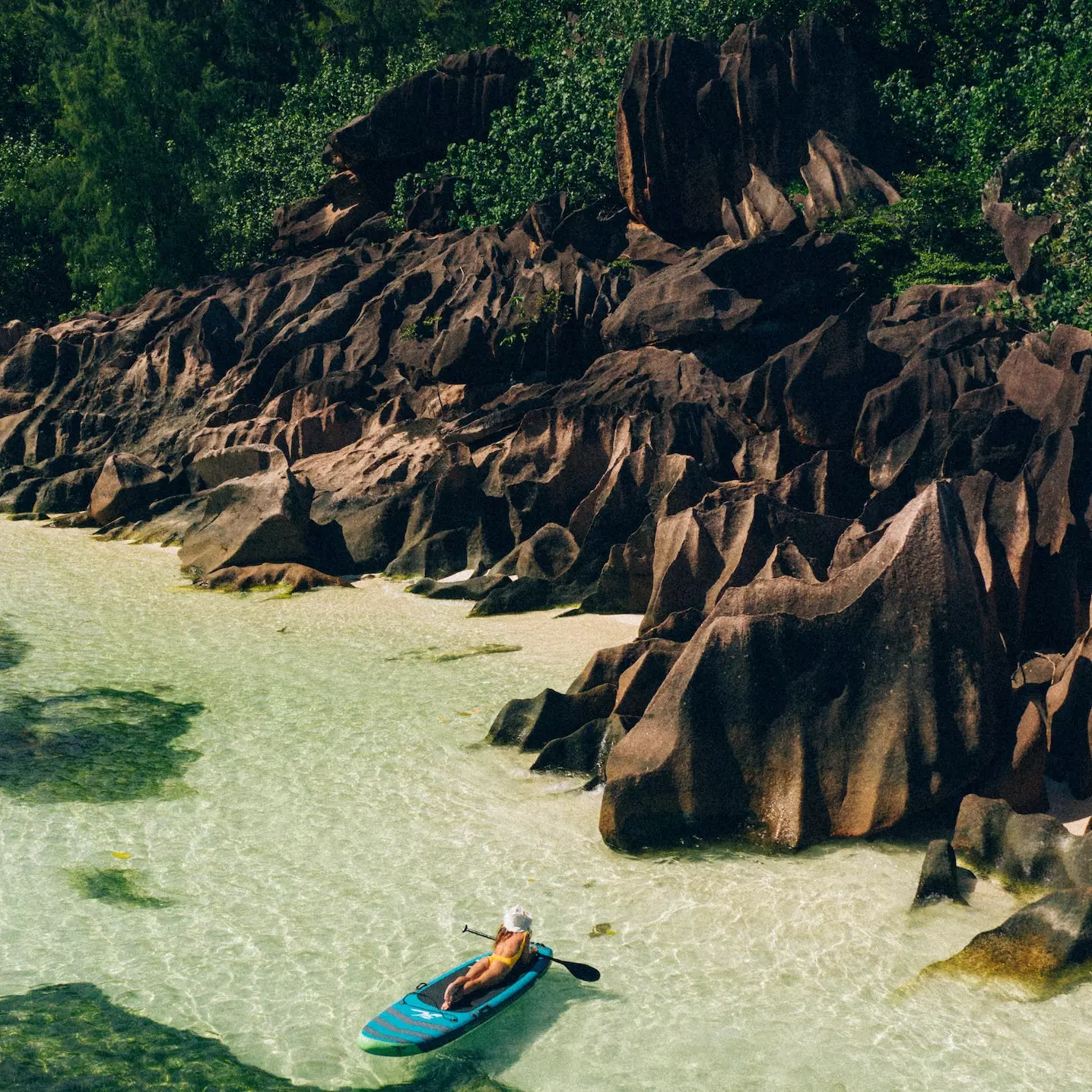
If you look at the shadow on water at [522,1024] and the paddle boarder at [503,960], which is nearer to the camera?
the shadow on water at [522,1024]

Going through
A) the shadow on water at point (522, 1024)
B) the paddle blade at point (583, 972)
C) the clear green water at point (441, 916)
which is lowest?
the shadow on water at point (522, 1024)

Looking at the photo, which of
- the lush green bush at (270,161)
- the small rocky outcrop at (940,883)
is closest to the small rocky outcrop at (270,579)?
the small rocky outcrop at (940,883)

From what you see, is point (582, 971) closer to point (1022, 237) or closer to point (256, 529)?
point (256, 529)

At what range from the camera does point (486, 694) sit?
15586 mm

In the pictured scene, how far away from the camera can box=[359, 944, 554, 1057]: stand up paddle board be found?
789 centimetres

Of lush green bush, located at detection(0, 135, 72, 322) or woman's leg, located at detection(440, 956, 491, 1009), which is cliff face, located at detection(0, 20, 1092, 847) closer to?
woman's leg, located at detection(440, 956, 491, 1009)

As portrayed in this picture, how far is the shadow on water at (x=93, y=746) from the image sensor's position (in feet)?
41.8

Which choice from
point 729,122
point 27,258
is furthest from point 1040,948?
point 27,258

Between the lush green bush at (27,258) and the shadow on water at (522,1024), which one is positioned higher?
the lush green bush at (27,258)

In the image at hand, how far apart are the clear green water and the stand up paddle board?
9.8 inches

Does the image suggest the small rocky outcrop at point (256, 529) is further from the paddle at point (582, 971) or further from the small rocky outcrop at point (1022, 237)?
the small rocky outcrop at point (1022, 237)

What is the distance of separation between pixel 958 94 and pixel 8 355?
32633 mm

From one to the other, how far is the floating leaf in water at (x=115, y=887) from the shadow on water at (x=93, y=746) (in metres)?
1.80

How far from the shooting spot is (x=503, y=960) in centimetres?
864
